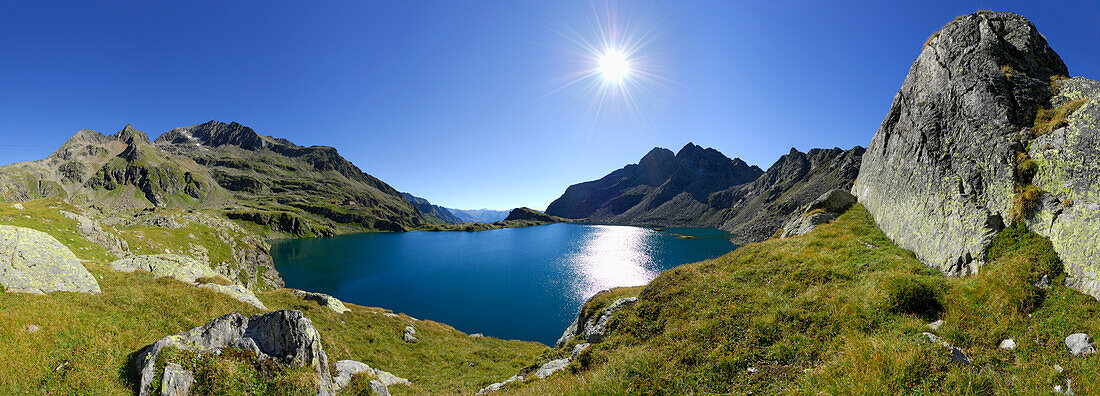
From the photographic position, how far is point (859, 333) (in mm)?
10836

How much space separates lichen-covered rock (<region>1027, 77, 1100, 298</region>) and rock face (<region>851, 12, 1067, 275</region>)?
1091 millimetres

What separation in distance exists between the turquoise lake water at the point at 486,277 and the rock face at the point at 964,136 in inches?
1780

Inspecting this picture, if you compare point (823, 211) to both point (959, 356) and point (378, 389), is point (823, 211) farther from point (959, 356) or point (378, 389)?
point (378, 389)

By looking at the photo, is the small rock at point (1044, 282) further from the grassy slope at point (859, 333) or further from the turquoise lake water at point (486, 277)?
the turquoise lake water at point (486, 277)

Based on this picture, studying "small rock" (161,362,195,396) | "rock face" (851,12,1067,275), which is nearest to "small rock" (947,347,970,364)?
"rock face" (851,12,1067,275)

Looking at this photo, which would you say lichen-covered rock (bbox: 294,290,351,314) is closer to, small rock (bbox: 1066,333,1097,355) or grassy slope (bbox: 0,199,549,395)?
grassy slope (bbox: 0,199,549,395)

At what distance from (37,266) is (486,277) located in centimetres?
8226

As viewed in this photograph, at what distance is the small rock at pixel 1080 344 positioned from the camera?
801 centimetres

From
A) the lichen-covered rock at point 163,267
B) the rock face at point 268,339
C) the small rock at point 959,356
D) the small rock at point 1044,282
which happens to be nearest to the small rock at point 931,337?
the small rock at point 959,356

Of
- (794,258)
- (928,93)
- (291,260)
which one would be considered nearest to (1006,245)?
(794,258)

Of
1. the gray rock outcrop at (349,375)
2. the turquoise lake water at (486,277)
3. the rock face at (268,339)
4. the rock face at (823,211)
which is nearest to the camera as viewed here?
the rock face at (268,339)

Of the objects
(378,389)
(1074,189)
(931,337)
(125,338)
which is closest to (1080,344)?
(931,337)

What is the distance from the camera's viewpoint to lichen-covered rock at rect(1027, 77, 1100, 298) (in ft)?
33.0

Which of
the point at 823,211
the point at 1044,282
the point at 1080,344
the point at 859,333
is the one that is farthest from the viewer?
the point at 823,211
